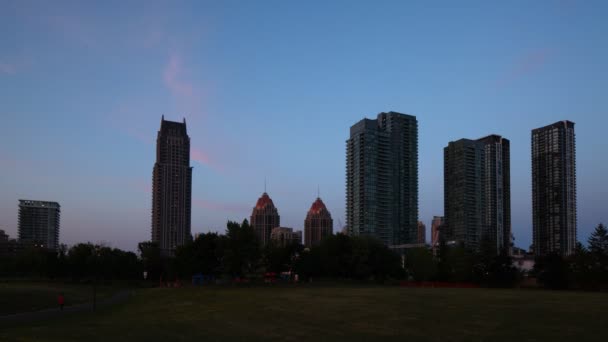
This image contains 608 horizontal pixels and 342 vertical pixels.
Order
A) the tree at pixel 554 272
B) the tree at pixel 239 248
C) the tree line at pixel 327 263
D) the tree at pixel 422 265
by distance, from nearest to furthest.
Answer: the tree at pixel 554 272 < the tree line at pixel 327 263 < the tree at pixel 239 248 < the tree at pixel 422 265

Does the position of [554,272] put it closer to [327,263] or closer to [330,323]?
[327,263]

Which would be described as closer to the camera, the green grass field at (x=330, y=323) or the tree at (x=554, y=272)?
the green grass field at (x=330, y=323)

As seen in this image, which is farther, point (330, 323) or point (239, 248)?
point (239, 248)

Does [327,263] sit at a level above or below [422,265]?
above

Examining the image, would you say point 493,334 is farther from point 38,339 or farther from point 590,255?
point 590,255

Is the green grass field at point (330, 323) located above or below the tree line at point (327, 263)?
above

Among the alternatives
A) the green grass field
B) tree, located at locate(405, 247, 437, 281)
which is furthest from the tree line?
the green grass field

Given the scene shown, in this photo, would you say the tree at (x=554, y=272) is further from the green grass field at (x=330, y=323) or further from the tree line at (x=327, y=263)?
the green grass field at (x=330, y=323)

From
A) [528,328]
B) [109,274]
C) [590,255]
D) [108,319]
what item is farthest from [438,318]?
[109,274]

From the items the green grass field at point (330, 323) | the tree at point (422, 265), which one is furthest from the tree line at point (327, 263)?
the green grass field at point (330, 323)

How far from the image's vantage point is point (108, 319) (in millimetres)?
43188

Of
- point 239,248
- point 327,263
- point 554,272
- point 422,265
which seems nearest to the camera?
point 554,272

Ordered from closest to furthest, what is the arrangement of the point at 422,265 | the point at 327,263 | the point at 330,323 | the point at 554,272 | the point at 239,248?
the point at 330,323 < the point at 554,272 < the point at 239,248 < the point at 327,263 < the point at 422,265

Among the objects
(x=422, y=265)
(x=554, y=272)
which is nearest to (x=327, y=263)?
(x=422, y=265)
